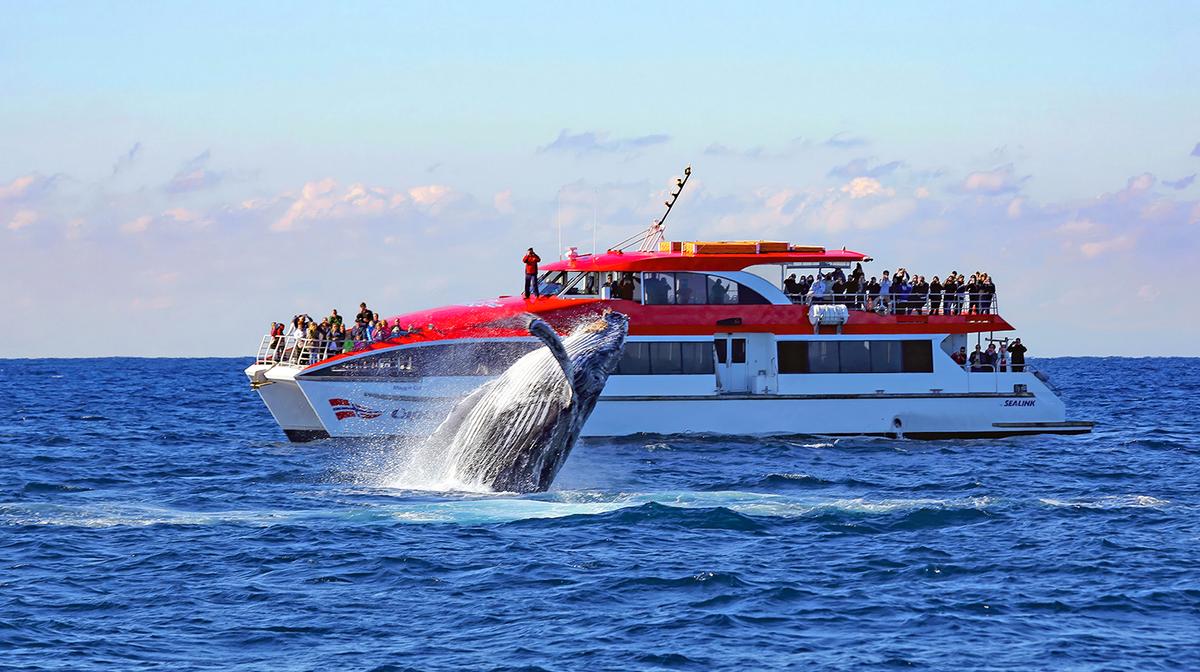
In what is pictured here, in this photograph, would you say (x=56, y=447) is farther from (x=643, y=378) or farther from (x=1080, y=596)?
(x=1080, y=596)

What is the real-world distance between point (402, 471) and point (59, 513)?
6.79 m

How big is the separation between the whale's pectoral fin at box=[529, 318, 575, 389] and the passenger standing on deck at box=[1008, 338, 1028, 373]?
21551 mm

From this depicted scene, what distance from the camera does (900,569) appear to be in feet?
62.7

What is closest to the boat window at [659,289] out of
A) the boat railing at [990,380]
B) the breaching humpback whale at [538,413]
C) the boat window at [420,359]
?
the boat window at [420,359]

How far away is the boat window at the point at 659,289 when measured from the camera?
3734cm

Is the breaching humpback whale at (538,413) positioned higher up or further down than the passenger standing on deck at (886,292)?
further down

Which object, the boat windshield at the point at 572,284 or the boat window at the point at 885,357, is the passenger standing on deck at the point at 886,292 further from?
the boat windshield at the point at 572,284

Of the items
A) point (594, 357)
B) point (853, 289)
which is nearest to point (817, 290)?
point (853, 289)

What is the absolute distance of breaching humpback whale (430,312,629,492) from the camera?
68.6ft

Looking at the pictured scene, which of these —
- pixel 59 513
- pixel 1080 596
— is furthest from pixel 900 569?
pixel 59 513

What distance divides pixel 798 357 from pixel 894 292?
3633mm

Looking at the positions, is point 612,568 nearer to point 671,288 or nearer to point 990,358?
point 671,288

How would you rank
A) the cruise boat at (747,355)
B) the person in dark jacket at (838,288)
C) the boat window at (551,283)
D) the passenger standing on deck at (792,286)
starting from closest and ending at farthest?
the cruise boat at (747,355), the boat window at (551,283), the passenger standing on deck at (792,286), the person in dark jacket at (838,288)

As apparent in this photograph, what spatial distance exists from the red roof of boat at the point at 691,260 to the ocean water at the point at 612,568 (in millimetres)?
6923
